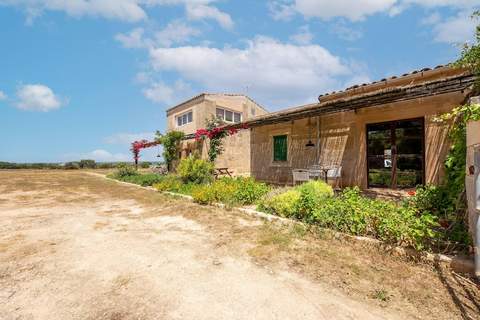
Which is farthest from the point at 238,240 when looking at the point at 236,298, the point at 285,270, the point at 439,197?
the point at 439,197

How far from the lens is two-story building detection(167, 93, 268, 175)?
1968 cm

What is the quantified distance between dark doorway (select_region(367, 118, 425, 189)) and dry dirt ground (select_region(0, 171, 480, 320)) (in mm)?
5076

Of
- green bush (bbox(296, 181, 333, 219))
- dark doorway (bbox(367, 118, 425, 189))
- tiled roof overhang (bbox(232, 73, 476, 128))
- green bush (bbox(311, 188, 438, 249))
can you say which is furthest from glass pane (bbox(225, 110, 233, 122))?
green bush (bbox(311, 188, 438, 249))

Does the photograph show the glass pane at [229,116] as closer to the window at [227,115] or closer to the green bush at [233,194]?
the window at [227,115]

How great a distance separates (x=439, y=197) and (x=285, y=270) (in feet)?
14.9

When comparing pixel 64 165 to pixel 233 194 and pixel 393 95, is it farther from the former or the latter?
pixel 393 95

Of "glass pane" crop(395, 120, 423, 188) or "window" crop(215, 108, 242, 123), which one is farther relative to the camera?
"window" crop(215, 108, 242, 123)

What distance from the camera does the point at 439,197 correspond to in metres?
5.91

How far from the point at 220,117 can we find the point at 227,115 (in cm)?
186

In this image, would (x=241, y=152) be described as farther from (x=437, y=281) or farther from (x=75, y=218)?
(x=437, y=281)

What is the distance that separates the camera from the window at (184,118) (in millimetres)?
22525

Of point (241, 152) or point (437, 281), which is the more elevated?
point (241, 152)

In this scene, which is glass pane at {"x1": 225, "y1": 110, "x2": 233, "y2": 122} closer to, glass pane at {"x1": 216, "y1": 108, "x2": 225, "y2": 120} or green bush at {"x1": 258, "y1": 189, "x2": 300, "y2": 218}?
glass pane at {"x1": 216, "y1": 108, "x2": 225, "y2": 120}

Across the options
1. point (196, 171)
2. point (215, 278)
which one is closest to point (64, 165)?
point (196, 171)
